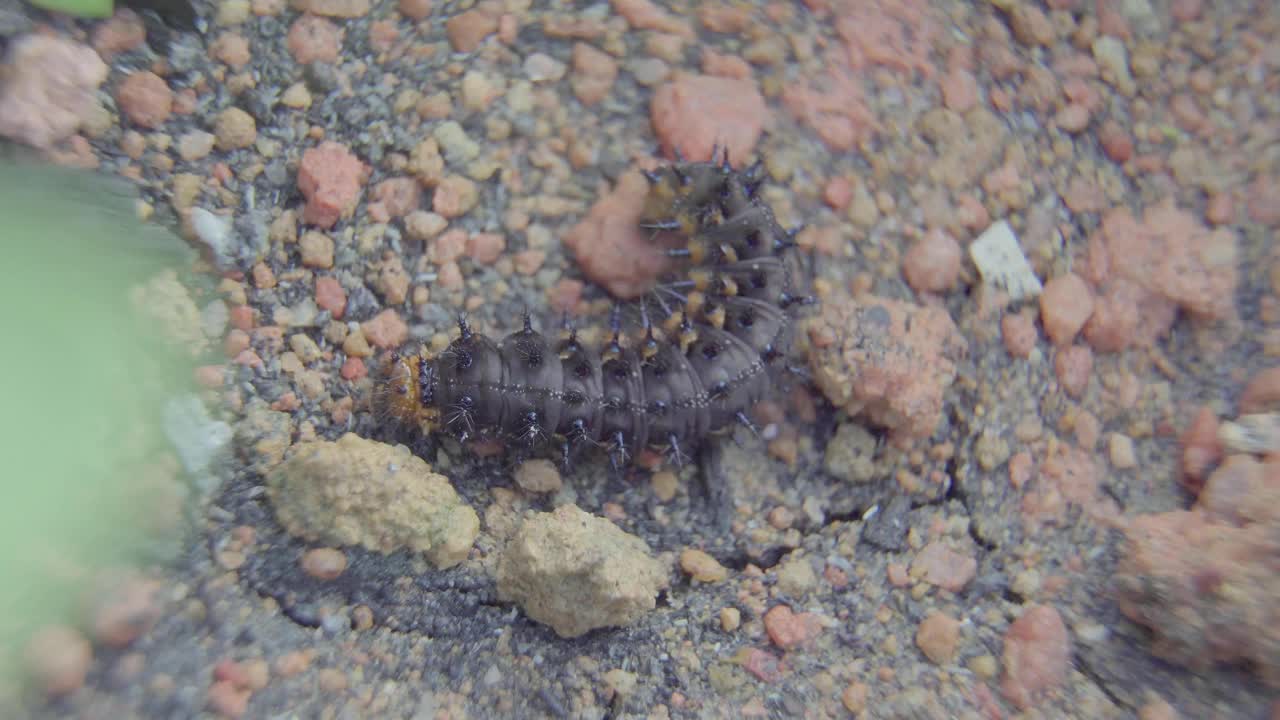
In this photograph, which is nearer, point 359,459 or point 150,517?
point 150,517

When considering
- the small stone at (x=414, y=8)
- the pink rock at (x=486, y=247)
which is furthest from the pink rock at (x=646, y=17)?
the pink rock at (x=486, y=247)

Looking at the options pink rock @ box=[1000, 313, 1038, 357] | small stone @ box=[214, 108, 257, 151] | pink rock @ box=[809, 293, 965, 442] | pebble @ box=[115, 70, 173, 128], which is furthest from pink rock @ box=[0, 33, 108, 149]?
pink rock @ box=[1000, 313, 1038, 357]

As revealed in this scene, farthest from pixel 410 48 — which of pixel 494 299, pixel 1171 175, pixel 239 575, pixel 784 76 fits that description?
pixel 1171 175

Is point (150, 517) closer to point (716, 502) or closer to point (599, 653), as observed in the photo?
point (599, 653)

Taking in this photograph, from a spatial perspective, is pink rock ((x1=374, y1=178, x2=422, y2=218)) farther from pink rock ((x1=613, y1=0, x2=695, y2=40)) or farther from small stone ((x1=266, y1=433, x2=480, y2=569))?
pink rock ((x1=613, y1=0, x2=695, y2=40))

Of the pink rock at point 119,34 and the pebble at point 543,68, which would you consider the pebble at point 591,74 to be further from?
the pink rock at point 119,34

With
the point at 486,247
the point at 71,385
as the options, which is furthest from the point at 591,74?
the point at 71,385
